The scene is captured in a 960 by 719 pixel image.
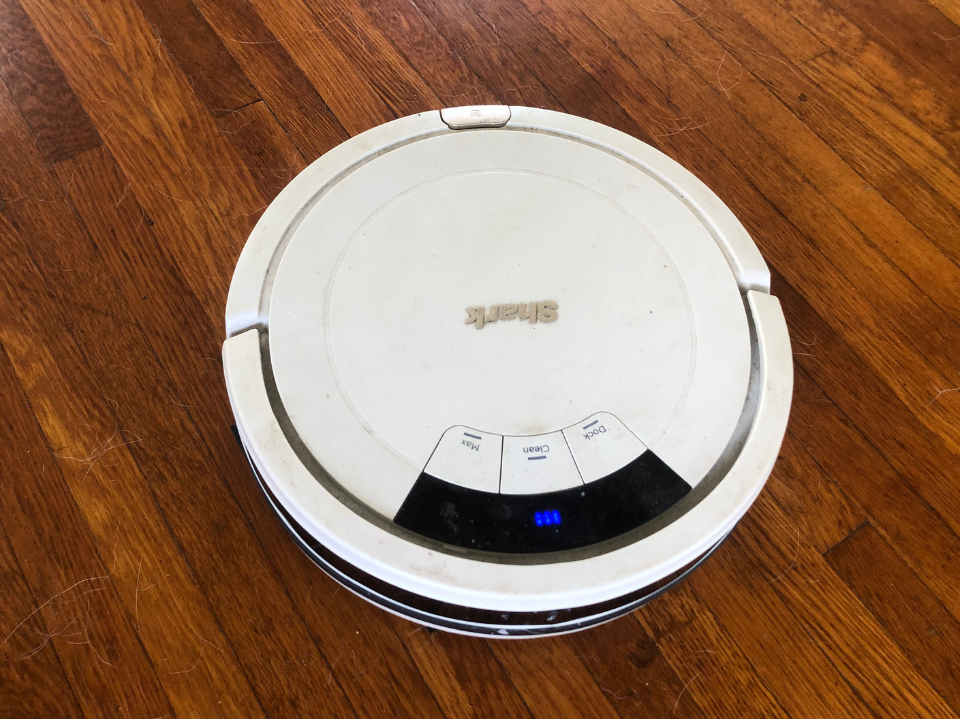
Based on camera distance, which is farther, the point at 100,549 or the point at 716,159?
the point at 716,159

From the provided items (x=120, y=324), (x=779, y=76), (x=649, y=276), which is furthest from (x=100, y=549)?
(x=779, y=76)

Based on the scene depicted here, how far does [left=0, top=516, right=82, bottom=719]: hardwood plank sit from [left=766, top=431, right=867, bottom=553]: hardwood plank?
65 centimetres

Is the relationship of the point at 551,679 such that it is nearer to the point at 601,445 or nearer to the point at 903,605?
the point at 601,445

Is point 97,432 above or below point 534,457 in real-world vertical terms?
below

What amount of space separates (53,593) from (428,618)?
1.09 feet

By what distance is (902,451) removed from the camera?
0.69 meters

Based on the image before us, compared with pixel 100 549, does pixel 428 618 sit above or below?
above

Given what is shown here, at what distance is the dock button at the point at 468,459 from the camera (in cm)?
56

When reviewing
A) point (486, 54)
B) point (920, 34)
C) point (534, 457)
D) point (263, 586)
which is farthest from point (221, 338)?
point (920, 34)

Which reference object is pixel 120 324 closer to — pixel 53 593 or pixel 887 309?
pixel 53 593

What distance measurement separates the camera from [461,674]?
59cm

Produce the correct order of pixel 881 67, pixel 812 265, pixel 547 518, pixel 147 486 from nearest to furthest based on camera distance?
pixel 547 518
pixel 147 486
pixel 812 265
pixel 881 67

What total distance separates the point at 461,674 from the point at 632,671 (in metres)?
0.15

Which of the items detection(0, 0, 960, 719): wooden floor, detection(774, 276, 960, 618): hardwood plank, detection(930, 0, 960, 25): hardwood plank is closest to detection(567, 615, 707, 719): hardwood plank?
detection(0, 0, 960, 719): wooden floor
